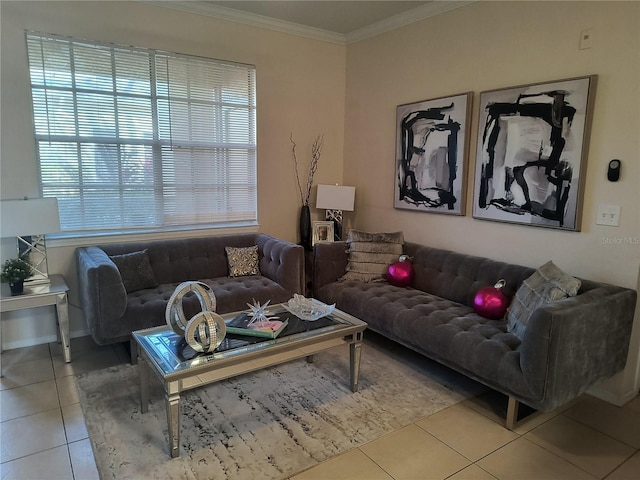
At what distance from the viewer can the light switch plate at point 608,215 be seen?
2.65 m

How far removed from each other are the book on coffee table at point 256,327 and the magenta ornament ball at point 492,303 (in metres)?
1.36

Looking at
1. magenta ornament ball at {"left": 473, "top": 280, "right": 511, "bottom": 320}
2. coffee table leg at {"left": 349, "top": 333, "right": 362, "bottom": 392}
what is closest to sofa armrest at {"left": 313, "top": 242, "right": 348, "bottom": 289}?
coffee table leg at {"left": 349, "top": 333, "right": 362, "bottom": 392}

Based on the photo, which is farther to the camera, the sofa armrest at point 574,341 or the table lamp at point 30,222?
the table lamp at point 30,222

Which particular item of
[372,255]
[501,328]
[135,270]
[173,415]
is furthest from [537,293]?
[135,270]

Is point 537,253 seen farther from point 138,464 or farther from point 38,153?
point 38,153

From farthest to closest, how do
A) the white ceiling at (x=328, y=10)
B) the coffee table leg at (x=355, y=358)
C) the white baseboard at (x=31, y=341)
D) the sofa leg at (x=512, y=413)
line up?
the white ceiling at (x=328, y=10) → the white baseboard at (x=31, y=341) → the coffee table leg at (x=355, y=358) → the sofa leg at (x=512, y=413)

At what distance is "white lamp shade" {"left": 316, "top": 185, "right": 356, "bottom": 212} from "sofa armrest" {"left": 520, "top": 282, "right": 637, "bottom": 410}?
248 cm

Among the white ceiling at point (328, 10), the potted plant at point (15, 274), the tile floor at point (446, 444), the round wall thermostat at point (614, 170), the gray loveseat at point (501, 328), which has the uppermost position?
the white ceiling at point (328, 10)

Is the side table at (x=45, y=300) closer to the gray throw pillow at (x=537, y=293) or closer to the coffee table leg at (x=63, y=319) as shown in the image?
the coffee table leg at (x=63, y=319)

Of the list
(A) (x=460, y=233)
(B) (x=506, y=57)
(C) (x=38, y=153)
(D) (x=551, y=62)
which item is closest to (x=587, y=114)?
(D) (x=551, y=62)

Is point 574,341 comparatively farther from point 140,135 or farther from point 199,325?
point 140,135

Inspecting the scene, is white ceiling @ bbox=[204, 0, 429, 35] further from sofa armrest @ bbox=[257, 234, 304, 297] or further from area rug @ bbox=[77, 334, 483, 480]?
area rug @ bbox=[77, 334, 483, 480]

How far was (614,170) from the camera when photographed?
2.62m

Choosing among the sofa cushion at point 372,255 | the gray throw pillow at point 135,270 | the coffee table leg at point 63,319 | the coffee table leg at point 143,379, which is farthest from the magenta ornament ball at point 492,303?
the coffee table leg at point 63,319
